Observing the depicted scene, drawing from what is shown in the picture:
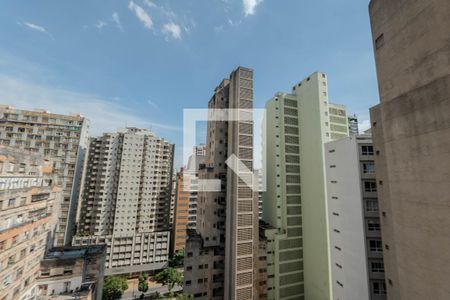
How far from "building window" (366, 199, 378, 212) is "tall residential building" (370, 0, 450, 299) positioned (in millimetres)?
5636

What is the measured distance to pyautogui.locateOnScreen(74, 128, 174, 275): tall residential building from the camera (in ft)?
172

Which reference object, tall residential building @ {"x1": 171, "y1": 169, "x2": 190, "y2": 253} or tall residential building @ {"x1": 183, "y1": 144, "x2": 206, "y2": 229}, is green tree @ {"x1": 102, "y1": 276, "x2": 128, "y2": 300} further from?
tall residential building @ {"x1": 183, "y1": 144, "x2": 206, "y2": 229}

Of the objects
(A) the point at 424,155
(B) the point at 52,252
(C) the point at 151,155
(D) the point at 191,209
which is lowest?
(B) the point at 52,252

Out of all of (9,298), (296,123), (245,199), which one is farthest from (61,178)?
(296,123)

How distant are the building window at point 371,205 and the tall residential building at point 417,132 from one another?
564 centimetres

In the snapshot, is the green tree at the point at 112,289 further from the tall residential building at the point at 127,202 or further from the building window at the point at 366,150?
the building window at the point at 366,150

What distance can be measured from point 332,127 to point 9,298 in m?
46.2

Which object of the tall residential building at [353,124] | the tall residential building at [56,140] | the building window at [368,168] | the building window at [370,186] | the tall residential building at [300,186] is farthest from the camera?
the tall residential building at [353,124]

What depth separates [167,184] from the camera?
62344 mm

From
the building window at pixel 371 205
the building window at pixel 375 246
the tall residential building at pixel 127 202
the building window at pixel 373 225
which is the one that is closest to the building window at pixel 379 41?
the building window at pixel 371 205

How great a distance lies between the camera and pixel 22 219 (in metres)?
22.9

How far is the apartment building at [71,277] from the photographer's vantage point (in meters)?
26.8

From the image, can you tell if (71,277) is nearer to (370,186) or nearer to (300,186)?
(300,186)

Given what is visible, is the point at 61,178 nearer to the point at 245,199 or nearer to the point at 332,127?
the point at 245,199
